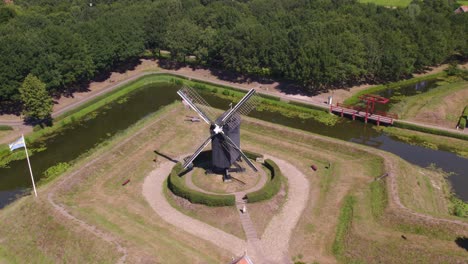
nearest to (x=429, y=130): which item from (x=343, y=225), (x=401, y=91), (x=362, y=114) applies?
(x=362, y=114)

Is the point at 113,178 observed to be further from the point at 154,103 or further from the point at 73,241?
the point at 154,103

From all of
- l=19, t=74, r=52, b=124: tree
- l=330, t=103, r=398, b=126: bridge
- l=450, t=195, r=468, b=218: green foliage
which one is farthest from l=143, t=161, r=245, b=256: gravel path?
l=330, t=103, r=398, b=126: bridge

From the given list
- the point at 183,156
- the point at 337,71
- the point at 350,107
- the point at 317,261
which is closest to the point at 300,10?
the point at 337,71

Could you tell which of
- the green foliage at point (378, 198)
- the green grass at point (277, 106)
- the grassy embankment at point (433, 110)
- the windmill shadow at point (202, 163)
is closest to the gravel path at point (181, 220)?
the windmill shadow at point (202, 163)

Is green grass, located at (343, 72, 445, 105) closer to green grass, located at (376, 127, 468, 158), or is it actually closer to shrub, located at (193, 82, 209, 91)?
green grass, located at (376, 127, 468, 158)

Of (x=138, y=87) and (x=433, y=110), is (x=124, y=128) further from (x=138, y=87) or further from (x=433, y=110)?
(x=433, y=110)
